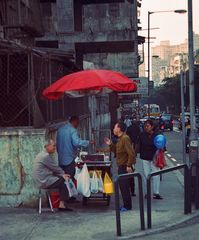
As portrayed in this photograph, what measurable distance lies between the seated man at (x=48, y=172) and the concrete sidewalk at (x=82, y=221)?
1.71ft

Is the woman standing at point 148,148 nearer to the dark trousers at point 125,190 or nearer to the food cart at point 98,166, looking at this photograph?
the food cart at point 98,166

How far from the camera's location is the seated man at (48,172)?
9602mm

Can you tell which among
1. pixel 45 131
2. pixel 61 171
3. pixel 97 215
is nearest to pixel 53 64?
pixel 45 131

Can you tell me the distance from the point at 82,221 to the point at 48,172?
48.3 inches

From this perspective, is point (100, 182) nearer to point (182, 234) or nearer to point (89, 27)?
point (182, 234)

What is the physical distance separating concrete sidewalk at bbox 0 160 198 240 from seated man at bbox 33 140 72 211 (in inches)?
20.5

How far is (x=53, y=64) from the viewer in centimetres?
1257

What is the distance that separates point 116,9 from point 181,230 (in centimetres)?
2725

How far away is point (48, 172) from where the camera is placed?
9664 millimetres

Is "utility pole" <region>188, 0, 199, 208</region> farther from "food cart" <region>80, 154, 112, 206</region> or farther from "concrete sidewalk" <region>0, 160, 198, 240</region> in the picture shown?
"food cart" <region>80, 154, 112, 206</region>

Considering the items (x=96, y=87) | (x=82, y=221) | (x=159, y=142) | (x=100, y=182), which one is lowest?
(x=82, y=221)

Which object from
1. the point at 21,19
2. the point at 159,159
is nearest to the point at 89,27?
the point at 21,19

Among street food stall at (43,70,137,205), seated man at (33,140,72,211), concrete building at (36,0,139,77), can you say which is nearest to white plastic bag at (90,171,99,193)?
street food stall at (43,70,137,205)

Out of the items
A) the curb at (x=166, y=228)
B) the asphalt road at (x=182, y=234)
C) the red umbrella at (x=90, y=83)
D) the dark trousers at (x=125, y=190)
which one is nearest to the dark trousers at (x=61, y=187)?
the dark trousers at (x=125, y=190)
